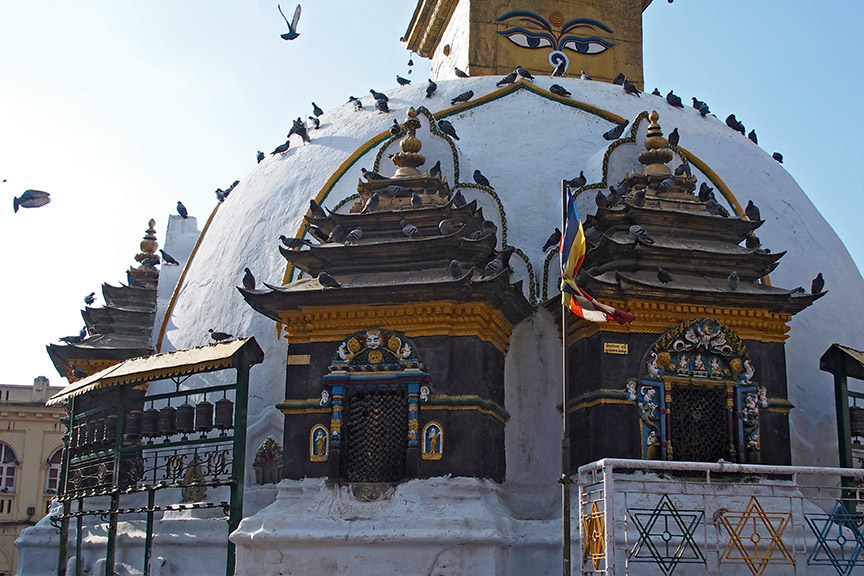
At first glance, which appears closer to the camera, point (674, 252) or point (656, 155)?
point (674, 252)

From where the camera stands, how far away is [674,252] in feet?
36.5

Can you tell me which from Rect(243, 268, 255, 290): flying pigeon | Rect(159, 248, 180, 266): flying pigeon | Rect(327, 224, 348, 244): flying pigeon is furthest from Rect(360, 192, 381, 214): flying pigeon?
Rect(159, 248, 180, 266): flying pigeon

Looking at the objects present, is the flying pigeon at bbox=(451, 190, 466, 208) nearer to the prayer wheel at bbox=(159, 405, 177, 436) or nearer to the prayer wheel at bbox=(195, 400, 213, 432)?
the prayer wheel at bbox=(195, 400, 213, 432)

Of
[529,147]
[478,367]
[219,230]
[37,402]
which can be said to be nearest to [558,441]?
[478,367]

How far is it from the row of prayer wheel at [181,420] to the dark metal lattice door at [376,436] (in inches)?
71.0

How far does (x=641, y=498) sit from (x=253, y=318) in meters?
5.36

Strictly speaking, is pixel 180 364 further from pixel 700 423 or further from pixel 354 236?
pixel 700 423

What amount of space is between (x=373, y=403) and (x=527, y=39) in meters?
9.94

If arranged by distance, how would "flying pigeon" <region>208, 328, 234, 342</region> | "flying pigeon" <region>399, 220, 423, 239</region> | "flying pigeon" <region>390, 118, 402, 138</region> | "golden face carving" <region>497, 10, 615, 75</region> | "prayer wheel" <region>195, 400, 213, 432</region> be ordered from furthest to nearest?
"golden face carving" <region>497, 10, 615, 75</region>, "flying pigeon" <region>390, 118, 402, 138</region>, "flying pigeon" <region>208, 328, 234, 342</region>, "prayer wheel" <region>195, 400, 213, 432</region>, "flying pigeon" <region>399, 220, 423, 239</region>

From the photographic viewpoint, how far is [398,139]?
13258 mm

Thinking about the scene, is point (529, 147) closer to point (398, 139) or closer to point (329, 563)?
point (398, 139)

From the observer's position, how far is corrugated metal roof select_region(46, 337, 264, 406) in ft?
37.3

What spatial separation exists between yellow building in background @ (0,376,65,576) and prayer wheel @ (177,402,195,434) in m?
18.7

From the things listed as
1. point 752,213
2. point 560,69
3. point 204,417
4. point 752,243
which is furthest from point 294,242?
point 560,69
